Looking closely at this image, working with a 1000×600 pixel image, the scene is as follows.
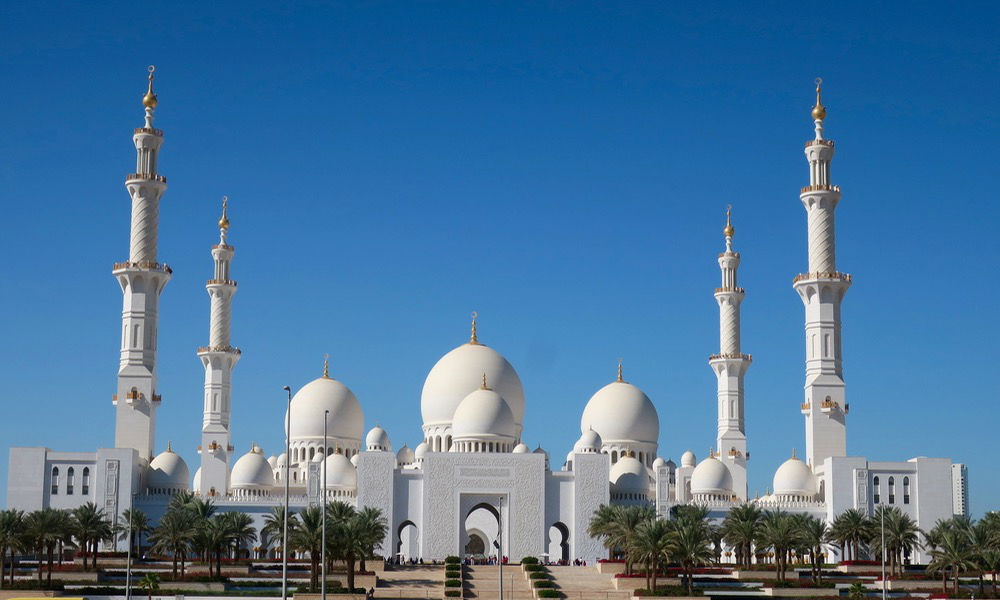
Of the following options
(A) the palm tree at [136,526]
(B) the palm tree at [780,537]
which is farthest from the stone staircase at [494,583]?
(A) the palm tree at [136,526]

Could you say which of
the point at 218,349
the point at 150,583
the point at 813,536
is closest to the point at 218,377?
the point at 218,349

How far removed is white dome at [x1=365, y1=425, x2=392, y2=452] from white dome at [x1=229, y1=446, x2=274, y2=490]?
6.02 meters

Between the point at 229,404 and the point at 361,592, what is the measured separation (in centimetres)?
2641

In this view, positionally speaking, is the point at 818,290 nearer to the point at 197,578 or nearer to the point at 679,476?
the point at 679,476

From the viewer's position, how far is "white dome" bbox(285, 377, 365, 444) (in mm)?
70625

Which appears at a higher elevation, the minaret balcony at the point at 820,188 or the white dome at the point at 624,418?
the minaret balcony at the point at 820,188

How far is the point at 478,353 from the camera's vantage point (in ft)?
230

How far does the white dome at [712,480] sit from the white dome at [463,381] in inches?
392

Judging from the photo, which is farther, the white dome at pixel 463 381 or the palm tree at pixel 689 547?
the white dome at pixel 463 381

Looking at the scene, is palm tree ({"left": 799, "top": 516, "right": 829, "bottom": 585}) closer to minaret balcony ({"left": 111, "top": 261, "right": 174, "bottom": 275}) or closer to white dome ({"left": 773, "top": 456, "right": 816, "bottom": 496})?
white dome ({"left": 773, "top": 456, "right": 816, "bottom": 496})

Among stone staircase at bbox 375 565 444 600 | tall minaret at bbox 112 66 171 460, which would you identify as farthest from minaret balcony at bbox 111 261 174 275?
stone staircase at bbox 375 565 444 600

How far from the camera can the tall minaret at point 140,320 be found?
2495 inches

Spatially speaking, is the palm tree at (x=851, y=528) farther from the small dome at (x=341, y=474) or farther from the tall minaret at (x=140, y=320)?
the tall minaret at (x=140, y=320)

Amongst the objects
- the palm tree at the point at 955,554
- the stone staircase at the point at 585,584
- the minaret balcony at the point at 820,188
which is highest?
the minaret balcony at the point at 820,188
